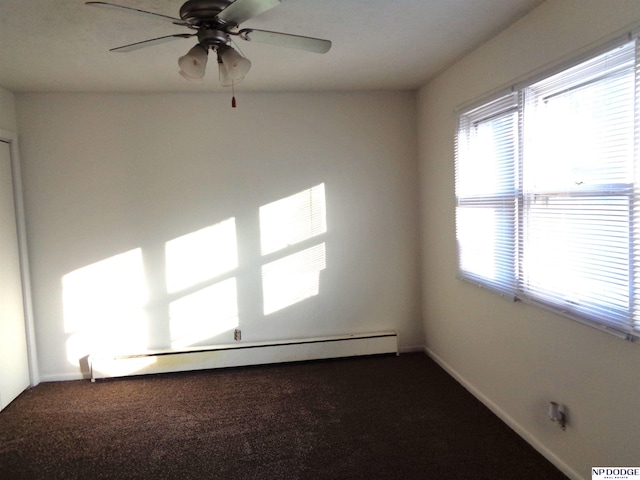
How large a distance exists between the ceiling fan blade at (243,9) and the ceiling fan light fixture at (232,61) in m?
0.20

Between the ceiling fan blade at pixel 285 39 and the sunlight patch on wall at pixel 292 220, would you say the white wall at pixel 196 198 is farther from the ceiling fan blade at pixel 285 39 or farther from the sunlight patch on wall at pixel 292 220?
the ceiling fan blade at pixel 285 39

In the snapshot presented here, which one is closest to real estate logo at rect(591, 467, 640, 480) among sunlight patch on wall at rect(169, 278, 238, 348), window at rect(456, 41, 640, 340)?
window at rect(456, 41, 640, 340)

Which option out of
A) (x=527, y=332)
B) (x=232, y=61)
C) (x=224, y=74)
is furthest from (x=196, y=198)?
(x=527, y=332)

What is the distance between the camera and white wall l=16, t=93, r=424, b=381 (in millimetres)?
3852

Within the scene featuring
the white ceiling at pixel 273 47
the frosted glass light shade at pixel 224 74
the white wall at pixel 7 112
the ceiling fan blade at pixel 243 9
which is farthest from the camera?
the white wall at pixel 7 112

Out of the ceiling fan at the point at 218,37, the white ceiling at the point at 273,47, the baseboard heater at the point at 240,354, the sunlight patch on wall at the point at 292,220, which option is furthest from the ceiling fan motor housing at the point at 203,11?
the baseboard heater at the point at 240,354

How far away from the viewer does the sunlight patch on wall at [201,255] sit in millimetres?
3996

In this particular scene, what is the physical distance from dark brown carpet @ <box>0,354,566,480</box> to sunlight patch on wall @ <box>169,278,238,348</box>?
1.12ft

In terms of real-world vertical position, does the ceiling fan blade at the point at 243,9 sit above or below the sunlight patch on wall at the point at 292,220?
above

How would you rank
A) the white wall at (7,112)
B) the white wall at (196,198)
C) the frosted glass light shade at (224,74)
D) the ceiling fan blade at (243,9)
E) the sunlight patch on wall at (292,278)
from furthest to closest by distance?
the sunlight patch on wall at (292,278), the white wall at (196,198), the white wall at (7,112), the frosted glass light shade at (224,74), the ceiling fan blade at (243,9)

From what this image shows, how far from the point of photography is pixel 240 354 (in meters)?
4.04

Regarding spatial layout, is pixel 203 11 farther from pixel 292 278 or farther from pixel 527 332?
pixel 292 278

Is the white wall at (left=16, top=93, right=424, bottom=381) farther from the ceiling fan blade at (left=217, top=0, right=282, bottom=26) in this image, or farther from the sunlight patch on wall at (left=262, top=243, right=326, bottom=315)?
the ceiling fan blade at (left=217, top=0, right=282, bottom=26)

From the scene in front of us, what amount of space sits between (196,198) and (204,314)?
1.08 m
